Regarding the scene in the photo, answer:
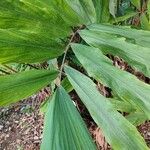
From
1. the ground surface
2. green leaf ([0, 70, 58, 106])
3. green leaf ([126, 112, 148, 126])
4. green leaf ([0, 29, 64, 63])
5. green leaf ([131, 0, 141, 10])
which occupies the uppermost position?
green leaf ([131, 0, 141, 10])

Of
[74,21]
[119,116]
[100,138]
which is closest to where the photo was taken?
[119,116]

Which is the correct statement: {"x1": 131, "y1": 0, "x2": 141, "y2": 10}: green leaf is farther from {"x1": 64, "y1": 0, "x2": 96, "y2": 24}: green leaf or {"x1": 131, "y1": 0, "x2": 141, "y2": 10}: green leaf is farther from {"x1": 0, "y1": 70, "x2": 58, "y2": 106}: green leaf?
{"x1": 0, "y1": 70, "x2": 58, "y2": 106}: green leaf

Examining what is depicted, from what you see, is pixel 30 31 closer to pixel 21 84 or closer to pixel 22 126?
pixel 21 84

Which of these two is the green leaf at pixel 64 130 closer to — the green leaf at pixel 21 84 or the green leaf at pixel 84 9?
the green leaf at pixel 21 84

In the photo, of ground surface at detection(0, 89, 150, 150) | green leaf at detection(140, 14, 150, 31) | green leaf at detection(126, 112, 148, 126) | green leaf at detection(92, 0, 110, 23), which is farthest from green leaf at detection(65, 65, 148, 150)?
ground surface at detection(0, 89, 150, 150)

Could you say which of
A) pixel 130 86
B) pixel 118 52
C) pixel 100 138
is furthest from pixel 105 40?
pixel 100 138

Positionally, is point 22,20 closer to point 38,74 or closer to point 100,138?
point 38,74

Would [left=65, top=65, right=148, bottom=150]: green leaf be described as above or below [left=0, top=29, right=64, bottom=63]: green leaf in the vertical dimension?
below
